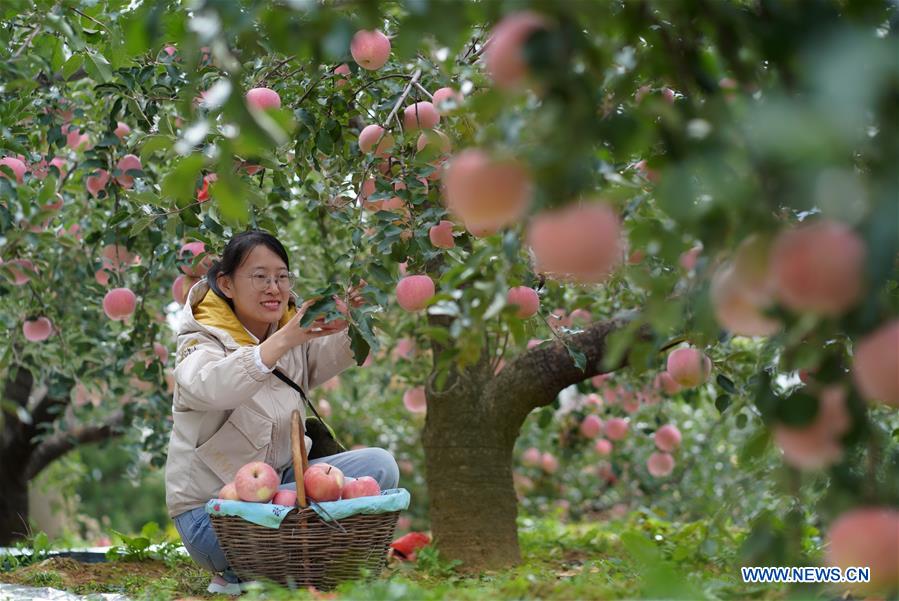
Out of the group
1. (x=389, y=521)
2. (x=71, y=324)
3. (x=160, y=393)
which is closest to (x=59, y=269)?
(x=71, y=324)

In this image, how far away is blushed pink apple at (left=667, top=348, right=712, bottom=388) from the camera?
7.95 feet

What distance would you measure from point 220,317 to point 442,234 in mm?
801

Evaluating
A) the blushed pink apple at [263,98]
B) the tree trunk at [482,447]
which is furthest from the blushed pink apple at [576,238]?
the tree trunk at [482,447]

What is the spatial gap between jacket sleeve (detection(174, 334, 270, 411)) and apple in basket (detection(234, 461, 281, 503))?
0.18m

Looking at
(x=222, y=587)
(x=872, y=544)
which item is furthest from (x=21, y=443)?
(x=872, y=544)

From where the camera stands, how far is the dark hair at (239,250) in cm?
278

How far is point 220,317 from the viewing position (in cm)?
275

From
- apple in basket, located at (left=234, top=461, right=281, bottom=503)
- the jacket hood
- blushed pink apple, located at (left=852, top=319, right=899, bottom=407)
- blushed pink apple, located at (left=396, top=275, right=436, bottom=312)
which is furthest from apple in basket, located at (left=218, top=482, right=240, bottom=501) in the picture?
blushed pink apple, located at (left=852, top=319, right=899, bottom=407)

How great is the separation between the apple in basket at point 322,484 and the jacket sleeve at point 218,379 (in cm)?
26

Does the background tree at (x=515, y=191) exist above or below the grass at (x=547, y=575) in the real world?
above

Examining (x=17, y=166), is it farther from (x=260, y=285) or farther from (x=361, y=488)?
(x=361, y=488)

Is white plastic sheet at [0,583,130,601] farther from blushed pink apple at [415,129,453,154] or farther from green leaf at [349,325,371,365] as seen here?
blushed pink apple at [415,129,453,154]

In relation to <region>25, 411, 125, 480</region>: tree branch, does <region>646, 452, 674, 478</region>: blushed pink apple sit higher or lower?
lower

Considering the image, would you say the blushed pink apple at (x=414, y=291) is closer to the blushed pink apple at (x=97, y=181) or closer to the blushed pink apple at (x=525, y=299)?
the blushed pink apple at (x=525, y=299)
